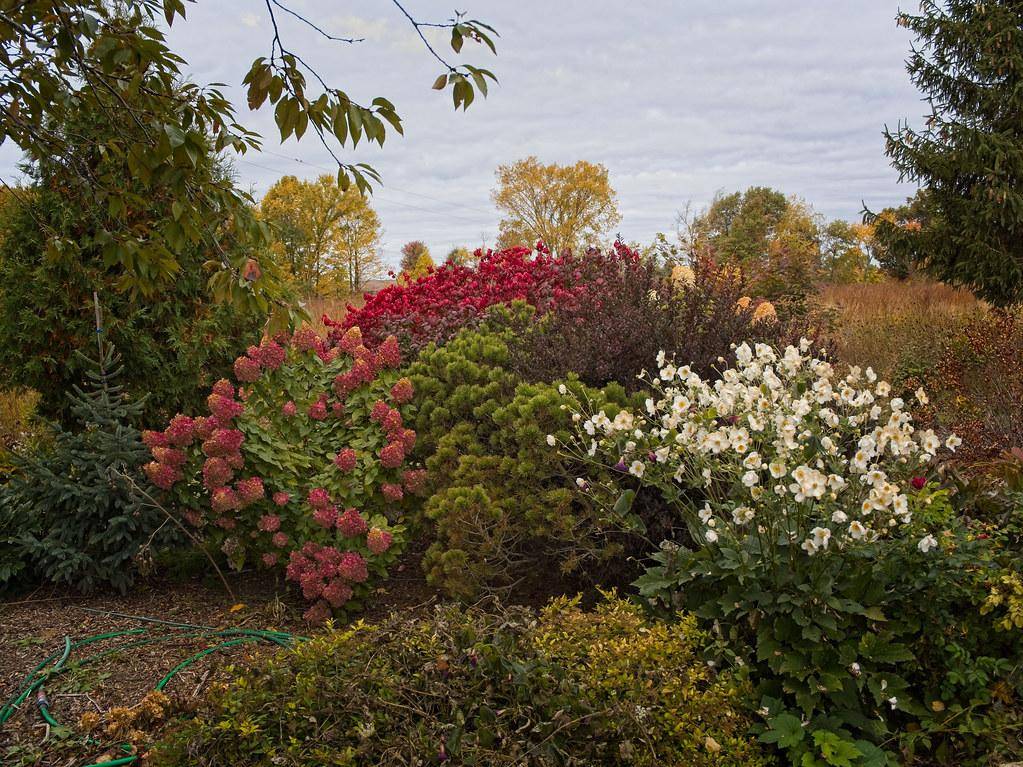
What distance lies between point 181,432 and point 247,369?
1.42 feet

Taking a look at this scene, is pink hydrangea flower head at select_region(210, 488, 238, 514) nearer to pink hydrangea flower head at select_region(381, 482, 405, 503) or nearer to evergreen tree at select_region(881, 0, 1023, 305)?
pink hydrangea flower head at select_region(381, 482, 405, 503)

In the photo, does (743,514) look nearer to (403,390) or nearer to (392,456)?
(392,456)

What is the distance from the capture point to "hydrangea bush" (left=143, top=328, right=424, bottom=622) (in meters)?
3.58

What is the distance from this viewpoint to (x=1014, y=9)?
39.5 feet

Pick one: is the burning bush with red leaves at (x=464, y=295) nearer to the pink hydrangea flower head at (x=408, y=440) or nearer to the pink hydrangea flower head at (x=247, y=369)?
the pink hydrangea flower head at (x=247, y=369)

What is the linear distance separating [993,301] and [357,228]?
52.7 ft

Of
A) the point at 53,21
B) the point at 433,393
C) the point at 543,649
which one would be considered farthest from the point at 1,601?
the point at 543,649

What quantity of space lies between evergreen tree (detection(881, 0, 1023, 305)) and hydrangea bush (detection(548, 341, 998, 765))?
446 inches

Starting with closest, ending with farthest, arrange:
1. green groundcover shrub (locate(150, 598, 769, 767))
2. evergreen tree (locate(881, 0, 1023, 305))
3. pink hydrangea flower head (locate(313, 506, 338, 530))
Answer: green groundcover shrub (locate(150, 598, 769, 767)) → pink hydrangea flower head (locate(313, 506, 338, 530)) → evergreen tree (locate(881, 0, 1023, 305))

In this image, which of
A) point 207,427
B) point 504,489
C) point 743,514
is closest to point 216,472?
point 207,427

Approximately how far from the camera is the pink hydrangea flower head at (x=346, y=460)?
368 centimetres

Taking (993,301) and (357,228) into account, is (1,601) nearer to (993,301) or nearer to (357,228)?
(993,301)

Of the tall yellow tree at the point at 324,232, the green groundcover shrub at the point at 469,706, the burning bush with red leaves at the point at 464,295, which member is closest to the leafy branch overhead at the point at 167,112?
the green groundcover shrub at the point at 469,706

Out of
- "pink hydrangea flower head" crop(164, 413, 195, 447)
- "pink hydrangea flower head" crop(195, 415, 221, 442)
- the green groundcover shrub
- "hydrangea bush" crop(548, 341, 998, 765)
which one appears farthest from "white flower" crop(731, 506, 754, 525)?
"pink hydrangea flower head" crop(164, 413, 195, 447)
